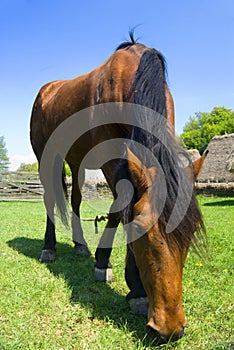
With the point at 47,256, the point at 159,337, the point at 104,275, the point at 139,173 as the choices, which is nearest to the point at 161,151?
the point at 139,173

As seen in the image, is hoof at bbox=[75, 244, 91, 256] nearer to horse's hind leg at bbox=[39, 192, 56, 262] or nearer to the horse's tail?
horse's hind leg at bbox=[39, 192, 56, 262]

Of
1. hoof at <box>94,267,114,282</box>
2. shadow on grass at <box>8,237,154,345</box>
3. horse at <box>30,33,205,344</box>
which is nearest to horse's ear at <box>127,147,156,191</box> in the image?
horse at <box>30,33,205,344</box>

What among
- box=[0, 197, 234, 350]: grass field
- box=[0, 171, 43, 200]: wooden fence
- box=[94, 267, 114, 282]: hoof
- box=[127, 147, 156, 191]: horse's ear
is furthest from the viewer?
box=[0, 171, 43, 200]: wooden fence

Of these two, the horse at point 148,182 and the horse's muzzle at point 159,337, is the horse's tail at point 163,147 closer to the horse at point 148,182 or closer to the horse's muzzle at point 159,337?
the horse at point 148,182

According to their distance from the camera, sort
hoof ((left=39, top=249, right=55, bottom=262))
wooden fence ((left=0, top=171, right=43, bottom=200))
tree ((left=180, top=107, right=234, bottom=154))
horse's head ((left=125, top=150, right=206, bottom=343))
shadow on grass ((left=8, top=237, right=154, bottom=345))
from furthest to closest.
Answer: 1. tree ((left=180, top=107, right=234, bottom=154))
2. wooden fence ((left=0, top=171, right=43, bottom=200))
3. hoof ((left=39, top=249, right=55, bottom=262))
4. shadow on grass ((left=8, top=237, right=154, bottom=345))
5. horse's head ((left=125, top=150, right=206, bottom=343))

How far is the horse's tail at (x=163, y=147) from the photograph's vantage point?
202 cm

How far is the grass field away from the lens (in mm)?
2293

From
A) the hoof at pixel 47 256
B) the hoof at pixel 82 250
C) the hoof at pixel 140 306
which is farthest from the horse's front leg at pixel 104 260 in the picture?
the hoof at pixel 82 250

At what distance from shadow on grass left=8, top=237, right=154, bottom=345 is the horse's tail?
85 cm

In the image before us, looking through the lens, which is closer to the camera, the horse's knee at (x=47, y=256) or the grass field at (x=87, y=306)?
the grass field at (x=87, y=306)

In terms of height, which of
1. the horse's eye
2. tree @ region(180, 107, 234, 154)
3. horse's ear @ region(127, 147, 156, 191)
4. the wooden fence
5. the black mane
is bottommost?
the wooden fence

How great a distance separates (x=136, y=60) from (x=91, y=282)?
2286 millimetres

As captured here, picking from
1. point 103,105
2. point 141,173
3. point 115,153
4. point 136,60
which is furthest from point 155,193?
point 136,60

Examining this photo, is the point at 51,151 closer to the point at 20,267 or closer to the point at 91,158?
the point at 91,158
